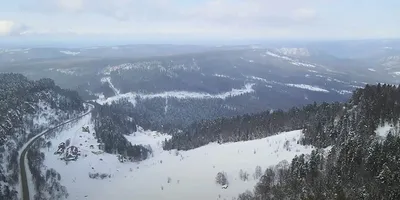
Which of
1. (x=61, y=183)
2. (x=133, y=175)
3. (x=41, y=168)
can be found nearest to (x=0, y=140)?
(x=41, y=168)

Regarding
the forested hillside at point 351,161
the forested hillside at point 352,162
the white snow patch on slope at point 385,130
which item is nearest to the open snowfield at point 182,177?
the forested hillside at point 351,161

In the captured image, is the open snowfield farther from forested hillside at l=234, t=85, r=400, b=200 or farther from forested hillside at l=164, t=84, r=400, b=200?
forested hillside at l=234, t=85, r=400, b=200

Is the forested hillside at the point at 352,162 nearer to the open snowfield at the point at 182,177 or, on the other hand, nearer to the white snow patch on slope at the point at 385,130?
the white snow patch on slope at the point at 385,130

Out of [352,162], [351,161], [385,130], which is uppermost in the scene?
[385,130]

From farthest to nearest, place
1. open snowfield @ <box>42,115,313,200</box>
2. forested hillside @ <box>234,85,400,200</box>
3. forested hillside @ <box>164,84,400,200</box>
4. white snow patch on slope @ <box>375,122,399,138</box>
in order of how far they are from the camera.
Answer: open snowfield @ <box>42,115,313,200</box>
white snow patch on slope @ <box>375,122,399,138</box>
forested hillside @ <box>164,84,400,200</box>
forested hillside @ <box>234,85,400,200</box>

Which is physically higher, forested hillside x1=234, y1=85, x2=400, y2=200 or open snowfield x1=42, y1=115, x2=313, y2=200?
forested hillside x1=234, y1=85, x2=400, y2=200

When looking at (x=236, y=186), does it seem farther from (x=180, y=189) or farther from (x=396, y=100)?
(x=396, y=100)

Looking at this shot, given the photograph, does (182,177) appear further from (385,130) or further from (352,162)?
(385,130)

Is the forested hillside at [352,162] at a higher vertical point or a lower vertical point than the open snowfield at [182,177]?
higher

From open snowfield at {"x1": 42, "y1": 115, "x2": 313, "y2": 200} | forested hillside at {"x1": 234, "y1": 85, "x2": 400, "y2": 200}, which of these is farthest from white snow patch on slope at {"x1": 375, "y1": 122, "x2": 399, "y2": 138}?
open snowfield at {"x1": 42, "y1": 115, "x2": 313, "y2": 200}

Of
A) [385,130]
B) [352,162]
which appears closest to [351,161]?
[352,162]

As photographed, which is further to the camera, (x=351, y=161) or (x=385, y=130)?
(x=385, y=130)
